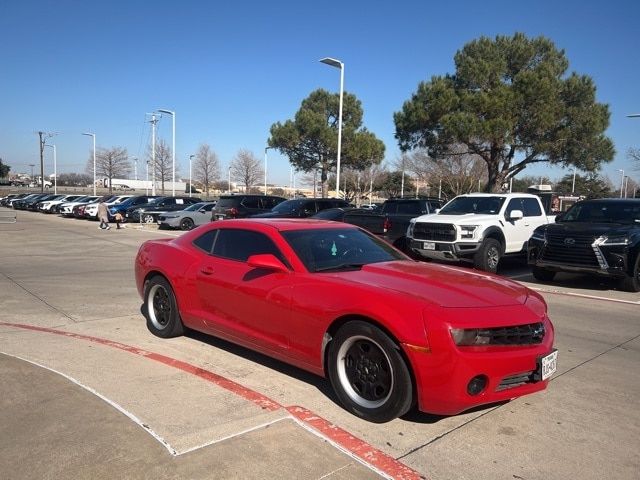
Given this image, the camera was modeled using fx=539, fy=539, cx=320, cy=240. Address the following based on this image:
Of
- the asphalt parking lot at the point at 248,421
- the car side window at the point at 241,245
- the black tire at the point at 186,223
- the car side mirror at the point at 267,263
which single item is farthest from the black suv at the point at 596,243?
the black tire at the point at 186,223

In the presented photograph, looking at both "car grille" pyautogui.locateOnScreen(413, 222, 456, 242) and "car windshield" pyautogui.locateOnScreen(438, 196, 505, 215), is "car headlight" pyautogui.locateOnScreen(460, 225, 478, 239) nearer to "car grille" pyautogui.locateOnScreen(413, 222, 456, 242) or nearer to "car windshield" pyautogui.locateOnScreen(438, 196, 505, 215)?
"car grille" pyautogui.locateOnScreen(413, 222, 456, 242)

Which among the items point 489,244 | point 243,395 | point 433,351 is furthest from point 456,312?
point 489,244

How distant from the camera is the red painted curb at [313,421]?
127 inches

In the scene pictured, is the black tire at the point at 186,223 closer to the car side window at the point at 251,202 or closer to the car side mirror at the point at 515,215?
the car side window at the point at 251,202

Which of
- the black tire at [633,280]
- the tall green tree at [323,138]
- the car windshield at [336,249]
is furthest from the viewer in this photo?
the tall green tree at [323,138]

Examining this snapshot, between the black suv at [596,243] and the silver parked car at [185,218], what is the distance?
61.7ft

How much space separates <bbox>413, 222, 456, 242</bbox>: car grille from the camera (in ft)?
38.6

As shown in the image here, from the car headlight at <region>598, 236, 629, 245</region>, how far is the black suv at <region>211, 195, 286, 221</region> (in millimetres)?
16265

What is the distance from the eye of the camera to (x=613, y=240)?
9.46 m

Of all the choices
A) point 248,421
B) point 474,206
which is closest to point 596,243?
point 474,206

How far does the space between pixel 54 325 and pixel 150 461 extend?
13.5 ft

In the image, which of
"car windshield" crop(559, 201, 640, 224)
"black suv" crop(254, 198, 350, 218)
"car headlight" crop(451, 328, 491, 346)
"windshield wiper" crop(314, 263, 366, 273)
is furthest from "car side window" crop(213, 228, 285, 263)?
"black suv" crop(254, 198, 350, 218)

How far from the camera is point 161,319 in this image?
6.16m

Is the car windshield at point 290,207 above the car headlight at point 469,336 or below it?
above
